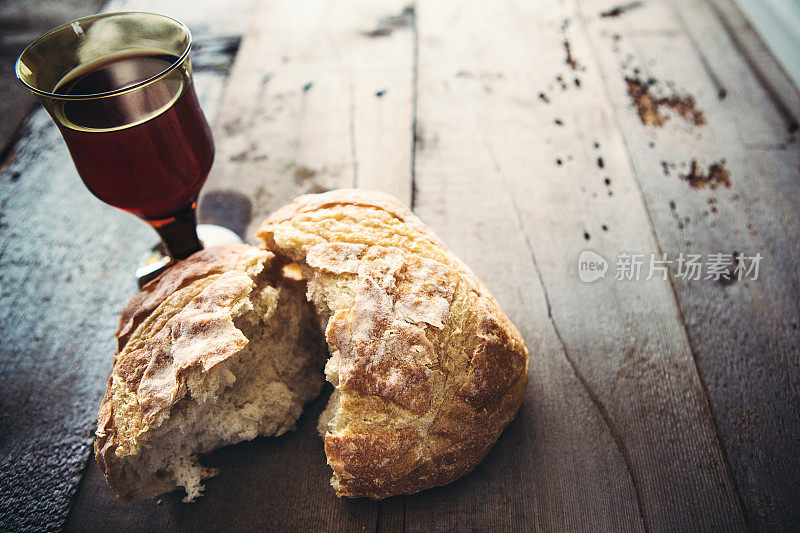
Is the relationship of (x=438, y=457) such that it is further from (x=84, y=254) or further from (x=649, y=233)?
(x=84, y=254)

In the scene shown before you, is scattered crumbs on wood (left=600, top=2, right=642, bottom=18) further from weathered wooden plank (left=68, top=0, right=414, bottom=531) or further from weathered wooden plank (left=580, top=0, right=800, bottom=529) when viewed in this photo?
weathered wooden plank (left=68, top=0, right=414, bottom=531)

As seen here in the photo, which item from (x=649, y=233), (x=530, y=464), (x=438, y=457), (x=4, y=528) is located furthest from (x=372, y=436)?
(x=649, y=233)

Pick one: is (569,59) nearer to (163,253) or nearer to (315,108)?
(315,108)

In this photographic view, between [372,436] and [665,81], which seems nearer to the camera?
[372,436]

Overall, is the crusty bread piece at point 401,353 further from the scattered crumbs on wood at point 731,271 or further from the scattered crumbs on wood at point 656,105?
the scattered crumbs on wood at point 656,105

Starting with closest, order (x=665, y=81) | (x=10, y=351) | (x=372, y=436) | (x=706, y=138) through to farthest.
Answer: (x=372, y=436) → (x=10, y=351) → (x=706, y=138) → (x=665, y=81)

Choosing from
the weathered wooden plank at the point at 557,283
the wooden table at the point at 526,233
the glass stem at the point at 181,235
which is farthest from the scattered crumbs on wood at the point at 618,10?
the glass stem at the point at 181,235
